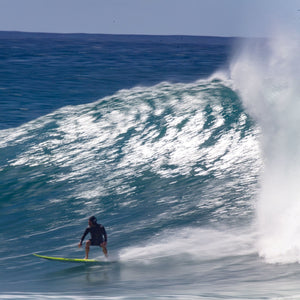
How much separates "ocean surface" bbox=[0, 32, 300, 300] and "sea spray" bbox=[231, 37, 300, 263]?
2.0 inches

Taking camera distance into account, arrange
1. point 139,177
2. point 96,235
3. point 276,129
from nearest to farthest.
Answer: point 96,235 → point 139,177 → point 276,129

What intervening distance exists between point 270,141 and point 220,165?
1.79 m

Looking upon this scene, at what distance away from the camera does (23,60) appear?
5066 cm

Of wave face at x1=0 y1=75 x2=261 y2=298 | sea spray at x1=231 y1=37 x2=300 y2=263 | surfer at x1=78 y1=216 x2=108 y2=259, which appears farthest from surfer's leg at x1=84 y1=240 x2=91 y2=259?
sea spray at x1=231 y1=37 x2=300 y2=263

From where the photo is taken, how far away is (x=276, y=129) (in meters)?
16.3

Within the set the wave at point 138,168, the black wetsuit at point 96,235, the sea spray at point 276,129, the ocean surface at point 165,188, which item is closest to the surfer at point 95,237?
the black wetsuit at point 96,235

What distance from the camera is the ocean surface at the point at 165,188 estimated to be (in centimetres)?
896

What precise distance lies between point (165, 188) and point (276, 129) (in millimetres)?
4513

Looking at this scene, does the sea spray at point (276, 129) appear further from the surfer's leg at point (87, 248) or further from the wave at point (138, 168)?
the surfer's leg at point (87, 248)

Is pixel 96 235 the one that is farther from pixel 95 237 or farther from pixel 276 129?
pixel 276 129

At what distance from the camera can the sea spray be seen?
984cm

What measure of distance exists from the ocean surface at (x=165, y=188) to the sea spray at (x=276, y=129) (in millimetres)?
50

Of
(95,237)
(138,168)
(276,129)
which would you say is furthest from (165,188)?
(276,129)

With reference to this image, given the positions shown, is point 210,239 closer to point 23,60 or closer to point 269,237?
point 269,237
